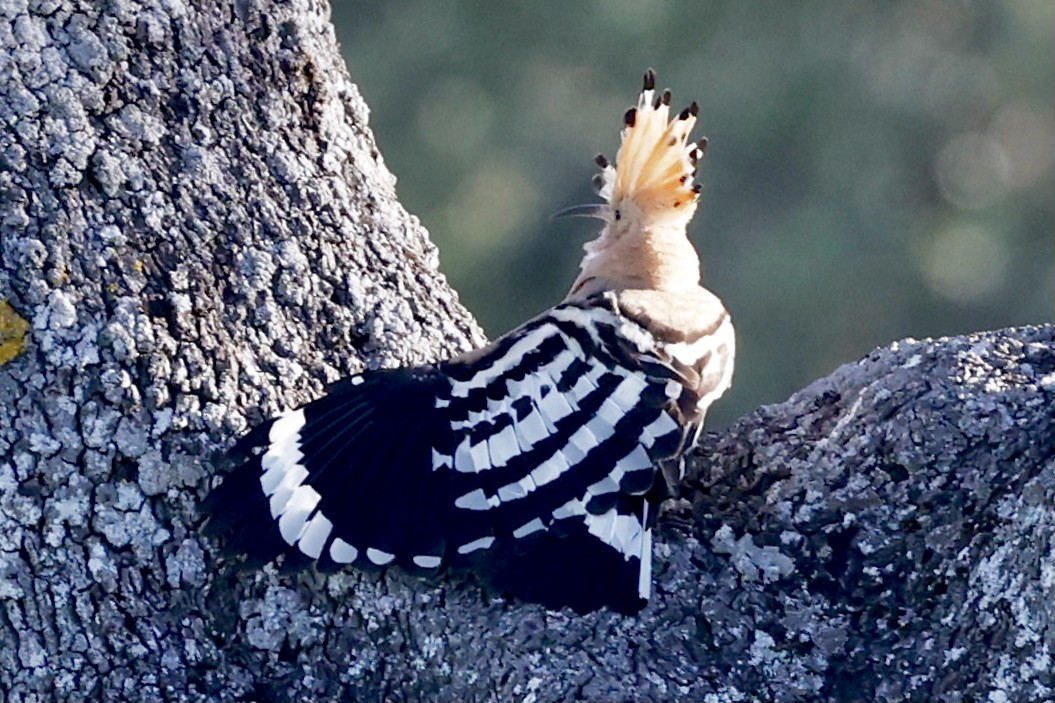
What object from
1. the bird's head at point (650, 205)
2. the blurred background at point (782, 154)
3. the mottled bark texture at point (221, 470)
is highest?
the blurred background at point (782, 154)

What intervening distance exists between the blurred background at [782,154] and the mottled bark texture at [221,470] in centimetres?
511

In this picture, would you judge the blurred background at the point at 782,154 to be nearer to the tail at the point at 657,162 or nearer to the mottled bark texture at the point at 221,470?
the tail at the point at 657,162

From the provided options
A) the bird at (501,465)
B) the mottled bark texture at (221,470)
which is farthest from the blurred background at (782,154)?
the mottled bark texture at (221,470)

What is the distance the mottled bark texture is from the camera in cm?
167

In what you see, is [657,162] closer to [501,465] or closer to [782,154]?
[501,465]

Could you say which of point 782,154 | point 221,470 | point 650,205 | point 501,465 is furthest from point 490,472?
point 782,154

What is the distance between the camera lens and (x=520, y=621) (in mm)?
1735

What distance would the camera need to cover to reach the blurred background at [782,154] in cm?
700

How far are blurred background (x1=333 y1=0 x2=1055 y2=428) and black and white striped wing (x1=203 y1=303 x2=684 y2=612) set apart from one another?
4.99m

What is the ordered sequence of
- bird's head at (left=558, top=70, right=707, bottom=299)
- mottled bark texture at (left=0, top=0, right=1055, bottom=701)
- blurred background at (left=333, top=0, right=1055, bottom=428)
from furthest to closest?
blurred background at (left=333, top=0, right=1055, bottom=428)
bird's head at (left=558, top=70, right=707, bottom=299)
mottled bark texture at (left=0, top=0, right=1055, bottom=701)

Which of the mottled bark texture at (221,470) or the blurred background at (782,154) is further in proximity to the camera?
the blurred background at (782,154)

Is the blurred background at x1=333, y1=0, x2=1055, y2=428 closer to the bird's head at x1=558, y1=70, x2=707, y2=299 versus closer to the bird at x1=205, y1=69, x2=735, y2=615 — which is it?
the bird's head at x1=558, y1=70, x2=707, y2=299

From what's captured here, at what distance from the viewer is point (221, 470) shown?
1754 millimetres

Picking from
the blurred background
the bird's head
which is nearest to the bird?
the bird's head
